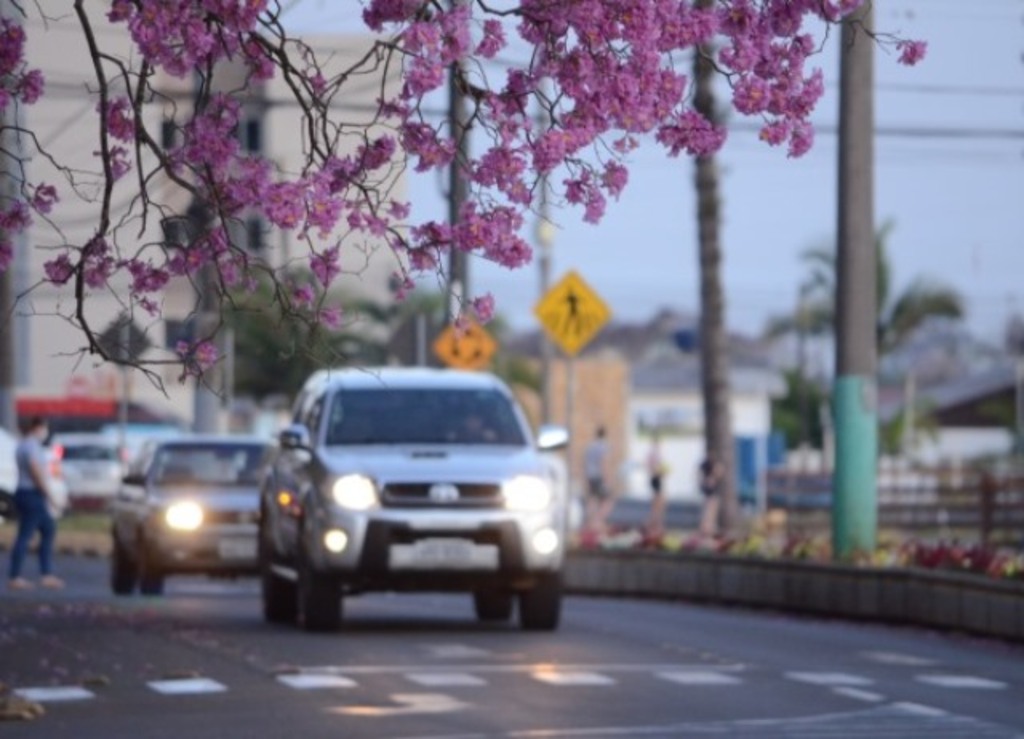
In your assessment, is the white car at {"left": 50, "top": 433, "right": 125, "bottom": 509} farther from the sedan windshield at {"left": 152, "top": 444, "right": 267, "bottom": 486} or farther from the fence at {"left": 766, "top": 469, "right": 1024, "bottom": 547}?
the sedan windshield at {"left": 152, "top": 444, "right": 267, "bottom": 486}

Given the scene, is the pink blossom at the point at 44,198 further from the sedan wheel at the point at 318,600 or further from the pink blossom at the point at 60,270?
the sedan wheel at the point at 318,600

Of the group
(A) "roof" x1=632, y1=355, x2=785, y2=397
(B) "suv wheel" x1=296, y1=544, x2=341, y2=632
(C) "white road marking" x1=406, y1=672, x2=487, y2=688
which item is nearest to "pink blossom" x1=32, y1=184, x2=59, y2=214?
(C) "white road marking" x1=406, y1=672, x2=487, y2=688

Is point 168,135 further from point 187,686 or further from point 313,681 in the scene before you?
point 313,681

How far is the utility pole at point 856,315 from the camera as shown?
24641 millimetres

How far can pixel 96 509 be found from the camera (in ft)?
200

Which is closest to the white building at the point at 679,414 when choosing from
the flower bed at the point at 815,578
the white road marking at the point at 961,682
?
the flower bed at the point at 815,578

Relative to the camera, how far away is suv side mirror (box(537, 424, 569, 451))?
2056 centimetres

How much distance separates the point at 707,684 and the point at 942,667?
2.36m

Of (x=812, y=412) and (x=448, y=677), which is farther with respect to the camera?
(x=812, y=412)

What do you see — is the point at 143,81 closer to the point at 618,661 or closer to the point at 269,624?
the point at 618,661

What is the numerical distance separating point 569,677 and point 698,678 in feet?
2.62

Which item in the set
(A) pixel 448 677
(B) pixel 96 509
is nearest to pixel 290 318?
(A) pixel 448 677

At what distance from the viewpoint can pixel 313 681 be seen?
16188 mm

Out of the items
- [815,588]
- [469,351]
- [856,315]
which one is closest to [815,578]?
[815,588]
